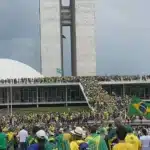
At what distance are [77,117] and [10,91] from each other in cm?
2878

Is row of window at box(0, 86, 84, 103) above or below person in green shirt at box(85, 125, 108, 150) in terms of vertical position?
below

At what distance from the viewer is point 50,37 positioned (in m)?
93.4

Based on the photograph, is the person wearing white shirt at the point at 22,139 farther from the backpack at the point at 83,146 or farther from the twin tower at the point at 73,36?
the twin tower at the point at 73,36

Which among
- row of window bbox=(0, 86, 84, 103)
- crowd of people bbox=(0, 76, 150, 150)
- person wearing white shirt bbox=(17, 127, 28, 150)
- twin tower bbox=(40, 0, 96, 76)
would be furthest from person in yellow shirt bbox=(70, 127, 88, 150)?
twin tower bbox=(40, 0, 96, 76)

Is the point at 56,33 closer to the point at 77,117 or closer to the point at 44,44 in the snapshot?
the point at 44,44

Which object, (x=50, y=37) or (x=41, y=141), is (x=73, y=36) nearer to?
(x=50, y=37)

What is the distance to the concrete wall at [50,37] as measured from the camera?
92250 mm

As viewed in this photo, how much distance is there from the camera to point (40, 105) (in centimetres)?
7838

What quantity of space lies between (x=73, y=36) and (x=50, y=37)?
13.5 ft

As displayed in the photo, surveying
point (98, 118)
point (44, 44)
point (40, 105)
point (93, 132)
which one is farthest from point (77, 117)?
point (44, 44)

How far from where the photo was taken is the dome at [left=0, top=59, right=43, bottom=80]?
9000 centimetres

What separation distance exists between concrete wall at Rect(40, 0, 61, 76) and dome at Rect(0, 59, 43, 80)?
2.72m

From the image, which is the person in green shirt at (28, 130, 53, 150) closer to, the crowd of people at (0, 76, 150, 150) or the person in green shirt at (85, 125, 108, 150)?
the crowd of people at (0, 76, 150, 150)

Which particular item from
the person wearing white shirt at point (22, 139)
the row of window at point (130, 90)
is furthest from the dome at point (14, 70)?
the person wearing white shirt at point (22, 139)
